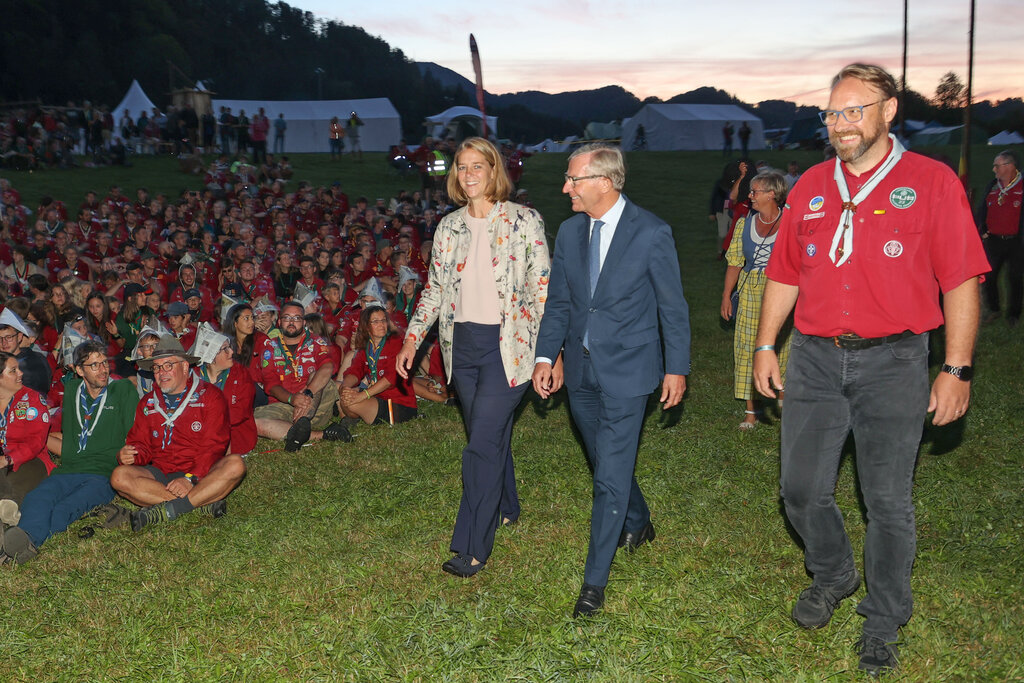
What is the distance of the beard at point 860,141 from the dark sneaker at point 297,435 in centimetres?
544

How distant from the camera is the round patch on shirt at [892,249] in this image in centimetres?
331

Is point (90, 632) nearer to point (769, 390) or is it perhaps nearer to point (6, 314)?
point (769, 390)

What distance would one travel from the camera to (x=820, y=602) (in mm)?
3990

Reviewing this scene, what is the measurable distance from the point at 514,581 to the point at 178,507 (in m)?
2.69

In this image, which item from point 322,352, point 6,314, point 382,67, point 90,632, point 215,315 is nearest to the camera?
point 90,632

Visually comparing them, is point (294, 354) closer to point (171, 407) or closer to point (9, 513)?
point (171, 407)

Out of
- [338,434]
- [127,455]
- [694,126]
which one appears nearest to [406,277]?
[338,434]

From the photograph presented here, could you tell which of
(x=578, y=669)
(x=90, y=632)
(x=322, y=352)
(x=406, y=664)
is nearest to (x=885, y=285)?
(x=578, y=669)

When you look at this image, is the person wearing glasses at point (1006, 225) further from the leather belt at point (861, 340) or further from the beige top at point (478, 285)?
the leather belt at point (861, 340)


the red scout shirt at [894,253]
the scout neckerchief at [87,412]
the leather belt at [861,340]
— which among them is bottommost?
the scout neckerchief at [87,412]

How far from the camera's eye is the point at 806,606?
158 inches

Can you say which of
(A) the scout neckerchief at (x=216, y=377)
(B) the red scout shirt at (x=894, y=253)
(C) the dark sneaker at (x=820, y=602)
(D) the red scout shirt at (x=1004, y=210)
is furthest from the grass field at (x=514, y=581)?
(D) the red scout shirt at (x=1004, y=210)

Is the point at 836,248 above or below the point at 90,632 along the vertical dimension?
above

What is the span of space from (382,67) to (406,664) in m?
129
